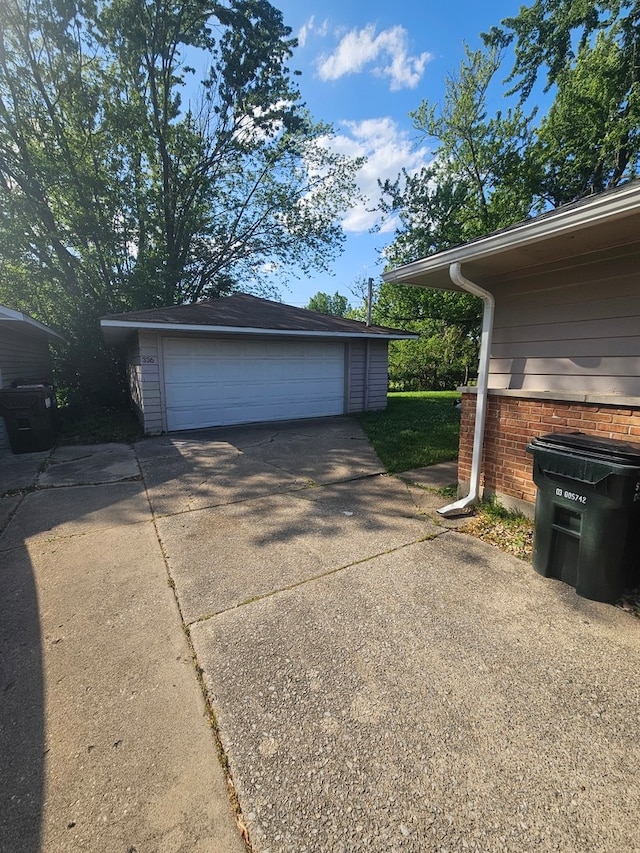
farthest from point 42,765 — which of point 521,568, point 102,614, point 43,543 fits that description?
point 521,568

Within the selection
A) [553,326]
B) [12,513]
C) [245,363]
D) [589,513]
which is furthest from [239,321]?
[589,513]

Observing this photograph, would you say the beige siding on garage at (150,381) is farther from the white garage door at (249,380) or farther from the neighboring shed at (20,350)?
the neighboring shed at (20,350)

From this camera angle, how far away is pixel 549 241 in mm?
3068

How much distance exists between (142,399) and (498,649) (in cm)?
816

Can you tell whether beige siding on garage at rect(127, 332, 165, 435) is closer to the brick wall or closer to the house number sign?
the brick wall

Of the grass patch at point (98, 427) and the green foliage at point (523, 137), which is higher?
the green foliage at point (523, 137)

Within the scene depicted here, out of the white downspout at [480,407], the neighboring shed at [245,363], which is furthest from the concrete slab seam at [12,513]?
the white downspout at [480,407]

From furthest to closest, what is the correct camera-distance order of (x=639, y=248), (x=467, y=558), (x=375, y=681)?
(x=467, y=558)
(x=639, y=248)
(x=375, y=681)

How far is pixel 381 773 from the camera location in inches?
59.5

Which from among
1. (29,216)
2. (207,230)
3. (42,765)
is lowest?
(42,765)

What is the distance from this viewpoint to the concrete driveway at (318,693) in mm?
1365

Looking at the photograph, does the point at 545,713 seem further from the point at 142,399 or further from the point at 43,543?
the point at 142,399

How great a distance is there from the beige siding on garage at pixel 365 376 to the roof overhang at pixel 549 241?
6.77 metres

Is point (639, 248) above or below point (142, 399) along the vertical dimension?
above
